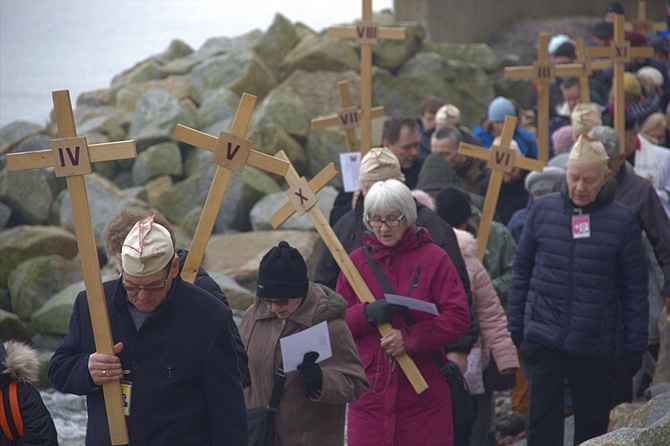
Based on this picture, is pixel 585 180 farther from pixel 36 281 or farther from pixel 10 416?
pixel 36 281

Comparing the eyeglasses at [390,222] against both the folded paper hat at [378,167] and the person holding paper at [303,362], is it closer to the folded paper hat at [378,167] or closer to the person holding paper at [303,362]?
the person holding paper at [303,362]

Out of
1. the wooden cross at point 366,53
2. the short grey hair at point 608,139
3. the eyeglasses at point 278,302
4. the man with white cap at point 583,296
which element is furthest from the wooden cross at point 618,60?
the eyeglasses at point 278,302

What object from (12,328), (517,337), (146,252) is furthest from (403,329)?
(12,328)

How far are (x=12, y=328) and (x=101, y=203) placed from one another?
3.37 meters

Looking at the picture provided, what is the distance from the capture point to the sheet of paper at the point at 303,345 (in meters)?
4.09

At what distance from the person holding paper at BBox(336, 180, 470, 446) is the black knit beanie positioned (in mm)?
622

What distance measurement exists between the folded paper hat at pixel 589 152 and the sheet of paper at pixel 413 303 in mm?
1307

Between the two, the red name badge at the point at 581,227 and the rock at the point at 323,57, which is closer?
the red name badge at the point at 581,227

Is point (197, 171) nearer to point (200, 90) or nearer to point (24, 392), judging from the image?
point (200, 90)

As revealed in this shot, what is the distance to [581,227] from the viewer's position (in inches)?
201

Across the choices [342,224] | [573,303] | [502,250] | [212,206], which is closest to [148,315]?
[212,206]

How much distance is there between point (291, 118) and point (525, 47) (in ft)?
16.3

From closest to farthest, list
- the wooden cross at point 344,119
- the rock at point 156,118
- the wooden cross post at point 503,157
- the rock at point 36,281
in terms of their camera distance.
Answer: the wooden cross post at point 503,157 < the wooden cross at point 344,119 < the rock at point 36,281 < the rock at point 156,118

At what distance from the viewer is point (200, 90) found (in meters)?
16.5
